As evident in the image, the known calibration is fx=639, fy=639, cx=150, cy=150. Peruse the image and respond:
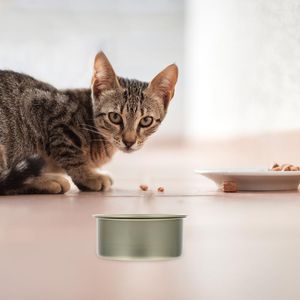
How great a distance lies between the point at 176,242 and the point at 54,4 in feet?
12.5

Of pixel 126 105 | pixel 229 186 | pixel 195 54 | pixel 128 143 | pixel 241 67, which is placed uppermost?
pixel 195 54

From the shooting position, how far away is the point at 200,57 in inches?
177

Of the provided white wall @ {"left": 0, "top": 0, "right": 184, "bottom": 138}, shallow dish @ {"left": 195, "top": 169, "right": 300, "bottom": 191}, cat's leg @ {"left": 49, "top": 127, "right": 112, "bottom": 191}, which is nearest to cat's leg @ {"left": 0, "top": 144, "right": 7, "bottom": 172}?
cat's leg @ {"left": 49, "top": 127, "right": 112, "bottom": 191}

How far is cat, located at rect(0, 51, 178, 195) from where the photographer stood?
1.71 metres

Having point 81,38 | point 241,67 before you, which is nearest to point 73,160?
point 241,67

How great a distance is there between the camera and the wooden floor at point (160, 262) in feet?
2.58

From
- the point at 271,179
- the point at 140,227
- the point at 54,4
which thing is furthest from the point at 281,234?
the point at 54,4

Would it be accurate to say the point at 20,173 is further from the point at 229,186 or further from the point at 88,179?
the point at 229,186

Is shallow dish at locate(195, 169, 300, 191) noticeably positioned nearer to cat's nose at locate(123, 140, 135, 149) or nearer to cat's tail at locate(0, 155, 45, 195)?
cat's nose at locate(123, 140, 135, 149)

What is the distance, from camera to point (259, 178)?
5.66 ft

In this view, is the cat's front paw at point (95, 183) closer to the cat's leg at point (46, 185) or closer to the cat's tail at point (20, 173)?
the cat's leg at point (46, 185)

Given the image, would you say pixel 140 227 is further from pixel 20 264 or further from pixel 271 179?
pixel 271 179

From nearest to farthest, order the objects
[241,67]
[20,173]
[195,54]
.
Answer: [20,173]
[241,67]
[195,54]

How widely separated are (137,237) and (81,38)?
3620mm
